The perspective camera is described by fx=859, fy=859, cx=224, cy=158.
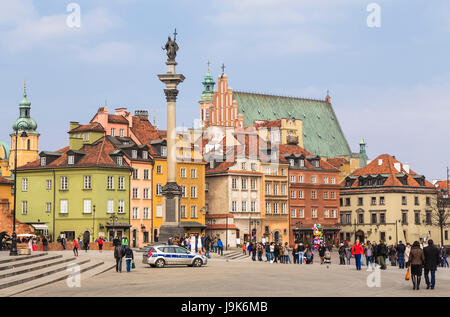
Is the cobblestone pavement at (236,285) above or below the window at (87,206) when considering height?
below

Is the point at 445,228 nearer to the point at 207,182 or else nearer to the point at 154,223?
the point at 207,182

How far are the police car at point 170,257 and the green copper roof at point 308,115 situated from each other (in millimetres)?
79625

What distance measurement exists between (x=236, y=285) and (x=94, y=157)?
62527mm

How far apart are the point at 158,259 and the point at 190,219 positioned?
52399mm

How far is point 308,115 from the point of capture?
452 feet

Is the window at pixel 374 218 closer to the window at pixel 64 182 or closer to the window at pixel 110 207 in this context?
the window at pixel 110 207

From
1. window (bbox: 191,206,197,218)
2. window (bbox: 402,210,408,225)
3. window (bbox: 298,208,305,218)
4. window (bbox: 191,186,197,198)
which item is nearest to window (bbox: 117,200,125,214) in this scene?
window (bbox: 191,206,197,218)

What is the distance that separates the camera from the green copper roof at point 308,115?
12925 cm

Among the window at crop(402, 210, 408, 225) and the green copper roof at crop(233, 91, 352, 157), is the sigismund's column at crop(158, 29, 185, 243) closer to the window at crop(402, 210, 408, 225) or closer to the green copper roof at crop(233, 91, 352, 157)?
the window at crop(402, 210, 408, 225)

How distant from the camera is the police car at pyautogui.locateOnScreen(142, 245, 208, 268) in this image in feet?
153

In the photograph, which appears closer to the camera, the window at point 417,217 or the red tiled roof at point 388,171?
the window at point 417,217

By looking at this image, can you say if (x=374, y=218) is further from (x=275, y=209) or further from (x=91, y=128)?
(x=91, y=128)

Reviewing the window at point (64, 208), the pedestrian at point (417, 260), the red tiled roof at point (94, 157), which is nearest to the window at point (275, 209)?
the red tiled roof at point (94, 157)

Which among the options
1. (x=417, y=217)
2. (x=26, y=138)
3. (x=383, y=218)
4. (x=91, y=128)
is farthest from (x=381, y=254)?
(x=26, y=138)
